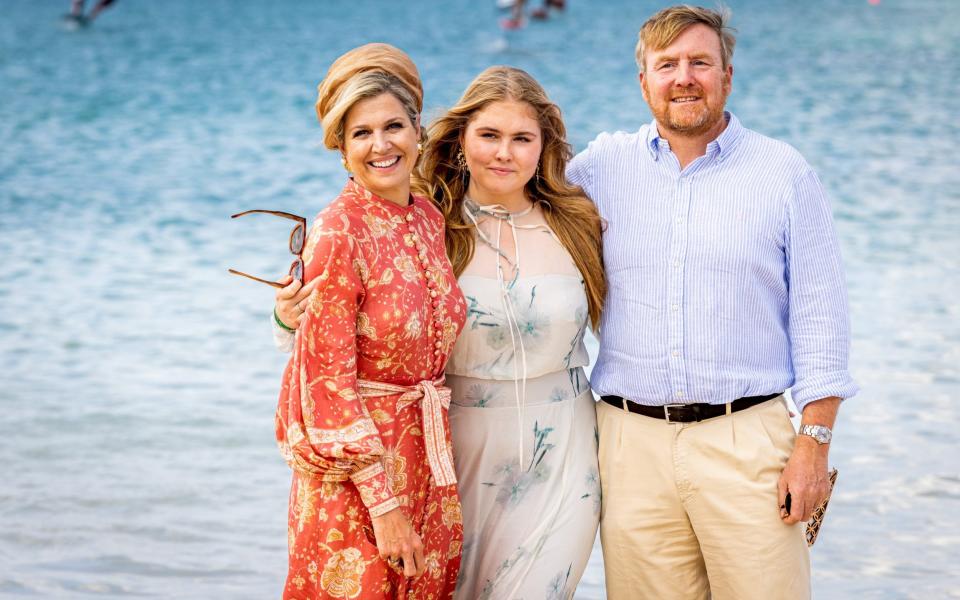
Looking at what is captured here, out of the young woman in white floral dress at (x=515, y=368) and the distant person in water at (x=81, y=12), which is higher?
the distant person in water at (x=81, y=12)

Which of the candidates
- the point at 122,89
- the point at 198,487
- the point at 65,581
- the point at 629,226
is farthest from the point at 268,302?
the point at 122,89

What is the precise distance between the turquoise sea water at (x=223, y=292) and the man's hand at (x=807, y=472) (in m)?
1.40

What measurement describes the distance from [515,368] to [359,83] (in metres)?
0.80

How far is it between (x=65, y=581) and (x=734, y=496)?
262 cm

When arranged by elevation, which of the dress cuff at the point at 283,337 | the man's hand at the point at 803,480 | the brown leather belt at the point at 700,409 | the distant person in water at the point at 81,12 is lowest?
the man's hand at the point at 803,480

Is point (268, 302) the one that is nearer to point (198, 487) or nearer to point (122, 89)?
point (198, 487)

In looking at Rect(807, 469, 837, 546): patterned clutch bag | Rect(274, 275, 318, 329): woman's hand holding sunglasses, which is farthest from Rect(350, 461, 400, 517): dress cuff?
Rect(807, 469, 837, 546): patterned clutch bag

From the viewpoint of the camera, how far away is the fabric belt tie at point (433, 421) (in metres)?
2.78

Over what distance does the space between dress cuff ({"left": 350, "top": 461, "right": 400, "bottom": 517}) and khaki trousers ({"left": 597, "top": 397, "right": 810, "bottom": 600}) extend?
0.71 m

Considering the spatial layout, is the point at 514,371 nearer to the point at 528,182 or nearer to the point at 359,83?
the point at 528,182

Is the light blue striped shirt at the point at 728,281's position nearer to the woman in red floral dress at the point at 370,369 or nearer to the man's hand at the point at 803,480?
the man's hand at the point at 803,480

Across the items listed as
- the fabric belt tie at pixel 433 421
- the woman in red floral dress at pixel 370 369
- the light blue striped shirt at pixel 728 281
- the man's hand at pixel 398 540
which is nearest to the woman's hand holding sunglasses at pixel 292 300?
the woman in red floral dress at pixel 370 369

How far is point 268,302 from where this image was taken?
329 inches

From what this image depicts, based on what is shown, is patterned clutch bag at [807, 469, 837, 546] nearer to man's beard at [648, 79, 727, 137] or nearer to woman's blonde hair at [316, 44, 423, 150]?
man's beard at [648, 79, 727, 137]
